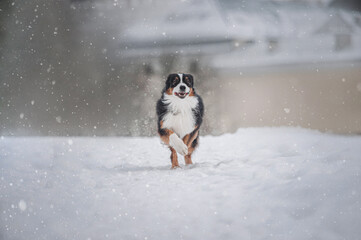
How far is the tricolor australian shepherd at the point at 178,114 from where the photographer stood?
10.4 feet

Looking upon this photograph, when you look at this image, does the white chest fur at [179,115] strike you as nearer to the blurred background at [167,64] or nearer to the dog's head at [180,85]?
the dog's head at [180,85]

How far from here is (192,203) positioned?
2145mm

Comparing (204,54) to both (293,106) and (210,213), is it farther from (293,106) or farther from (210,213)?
(210,213)

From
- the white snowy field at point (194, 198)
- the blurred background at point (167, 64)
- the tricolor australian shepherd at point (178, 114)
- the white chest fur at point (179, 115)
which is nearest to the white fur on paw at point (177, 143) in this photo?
the tricolor australian shepherd at point (178, 114)

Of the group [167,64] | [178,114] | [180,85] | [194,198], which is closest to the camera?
[194,198]

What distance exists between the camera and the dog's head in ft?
10.3

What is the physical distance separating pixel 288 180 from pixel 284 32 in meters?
5.51

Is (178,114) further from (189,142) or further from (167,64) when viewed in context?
(167,64)

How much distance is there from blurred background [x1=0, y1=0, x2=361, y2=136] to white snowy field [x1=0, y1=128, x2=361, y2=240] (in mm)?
3126

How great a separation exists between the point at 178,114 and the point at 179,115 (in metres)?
0.02

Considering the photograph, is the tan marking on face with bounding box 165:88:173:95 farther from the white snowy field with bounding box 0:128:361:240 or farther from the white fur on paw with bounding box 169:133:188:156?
the white snowy field with bounding box 0:128:361:240

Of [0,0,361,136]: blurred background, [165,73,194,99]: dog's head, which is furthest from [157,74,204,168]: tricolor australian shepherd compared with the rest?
[0,0,361,136]: blurred background

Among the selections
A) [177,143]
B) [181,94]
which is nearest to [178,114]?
[181,94]

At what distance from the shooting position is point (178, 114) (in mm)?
3236
